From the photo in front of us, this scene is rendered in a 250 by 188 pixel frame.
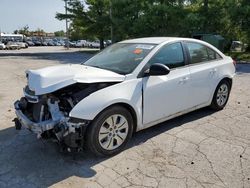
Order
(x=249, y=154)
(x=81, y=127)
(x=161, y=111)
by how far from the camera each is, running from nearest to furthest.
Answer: (x=81, y=127), (x=249, y=154), (x=161, y=111)

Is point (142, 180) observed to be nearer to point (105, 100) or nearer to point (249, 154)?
point (105, 100)

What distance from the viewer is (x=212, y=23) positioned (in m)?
21.5

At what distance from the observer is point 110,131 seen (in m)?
3.69

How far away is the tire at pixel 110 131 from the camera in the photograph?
138 inches

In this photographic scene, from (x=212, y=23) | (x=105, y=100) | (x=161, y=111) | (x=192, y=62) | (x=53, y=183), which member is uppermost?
(x=212, y=23)

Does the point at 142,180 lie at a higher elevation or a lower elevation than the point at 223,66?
lower

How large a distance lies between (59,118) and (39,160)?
29.0 inches

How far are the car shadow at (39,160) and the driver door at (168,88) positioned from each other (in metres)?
0.44

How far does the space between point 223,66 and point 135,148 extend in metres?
2.69

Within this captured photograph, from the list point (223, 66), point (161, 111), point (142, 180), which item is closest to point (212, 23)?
point (223, 66)

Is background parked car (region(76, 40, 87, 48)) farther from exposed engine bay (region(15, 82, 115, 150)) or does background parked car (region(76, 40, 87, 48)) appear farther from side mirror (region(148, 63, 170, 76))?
exposed engine bay (region(15, 82, 115, 150))

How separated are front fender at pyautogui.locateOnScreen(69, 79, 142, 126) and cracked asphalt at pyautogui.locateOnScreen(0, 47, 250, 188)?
635 mm

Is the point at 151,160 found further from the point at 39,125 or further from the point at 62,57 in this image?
the point at 62,57

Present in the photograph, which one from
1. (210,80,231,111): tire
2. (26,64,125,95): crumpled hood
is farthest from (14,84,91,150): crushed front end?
(210,80,231,111): tire
